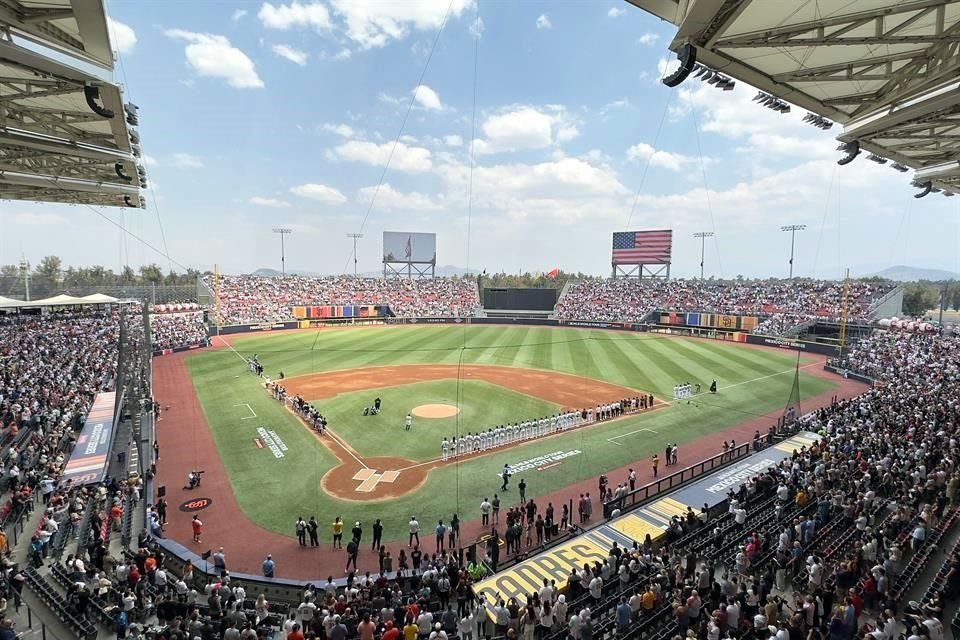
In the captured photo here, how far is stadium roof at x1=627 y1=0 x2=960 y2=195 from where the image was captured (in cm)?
812

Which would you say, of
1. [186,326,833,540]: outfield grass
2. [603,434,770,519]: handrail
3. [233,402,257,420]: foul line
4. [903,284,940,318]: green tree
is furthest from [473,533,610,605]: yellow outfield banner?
[903,284,940,318]: green tree

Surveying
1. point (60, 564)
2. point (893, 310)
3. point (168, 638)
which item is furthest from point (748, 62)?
point (893, 310)

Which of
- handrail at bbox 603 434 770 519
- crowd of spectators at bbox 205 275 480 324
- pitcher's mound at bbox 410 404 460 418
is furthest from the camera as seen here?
crowd of spectators at bbox 205 275 480 324

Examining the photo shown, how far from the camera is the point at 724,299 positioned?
64562 millimetres

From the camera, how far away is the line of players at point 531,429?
21219 millimetres

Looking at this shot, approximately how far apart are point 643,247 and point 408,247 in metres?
42.8

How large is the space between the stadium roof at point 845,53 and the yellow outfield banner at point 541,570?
12273mm

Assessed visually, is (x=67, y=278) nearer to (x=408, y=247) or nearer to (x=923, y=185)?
(x=408, y=247)

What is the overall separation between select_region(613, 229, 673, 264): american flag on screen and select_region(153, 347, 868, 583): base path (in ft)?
158

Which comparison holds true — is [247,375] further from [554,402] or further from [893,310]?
[893,310]

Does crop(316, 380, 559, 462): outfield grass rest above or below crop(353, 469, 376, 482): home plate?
above

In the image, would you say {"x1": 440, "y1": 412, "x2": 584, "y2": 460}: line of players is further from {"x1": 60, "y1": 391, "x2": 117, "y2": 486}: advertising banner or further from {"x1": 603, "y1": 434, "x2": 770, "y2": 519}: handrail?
{"x1": 60, "y1": 391, "x2": 117, "y2": 486}: advertising banner

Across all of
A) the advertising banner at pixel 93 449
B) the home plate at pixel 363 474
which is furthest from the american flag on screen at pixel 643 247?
the advertising banner at pixel 93 449

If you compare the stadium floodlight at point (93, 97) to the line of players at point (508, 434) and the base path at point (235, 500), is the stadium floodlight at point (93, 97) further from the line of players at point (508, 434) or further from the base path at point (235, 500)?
the line of players at point (508, 434)
